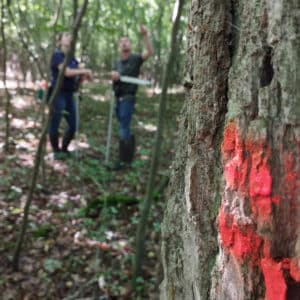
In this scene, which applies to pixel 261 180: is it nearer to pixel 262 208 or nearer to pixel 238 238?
pixel 262 208

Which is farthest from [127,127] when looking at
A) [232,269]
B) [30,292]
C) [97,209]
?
[232,269]

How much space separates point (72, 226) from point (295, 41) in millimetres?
3895

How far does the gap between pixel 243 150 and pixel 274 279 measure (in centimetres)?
34

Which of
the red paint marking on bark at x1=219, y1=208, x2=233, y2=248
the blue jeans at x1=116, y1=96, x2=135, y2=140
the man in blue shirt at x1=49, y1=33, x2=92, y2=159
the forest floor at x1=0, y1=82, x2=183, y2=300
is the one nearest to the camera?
the red paint marking on bark at x1=219, y1=208, x2=233, y2=248

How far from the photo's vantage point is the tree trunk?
3.30ft

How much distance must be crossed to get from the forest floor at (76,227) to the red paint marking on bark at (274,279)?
7.97 feet

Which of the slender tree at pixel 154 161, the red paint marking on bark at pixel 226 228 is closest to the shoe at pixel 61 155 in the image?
the slender tree at pixel 154 161

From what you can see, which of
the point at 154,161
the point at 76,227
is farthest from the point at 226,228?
the point at 76,227

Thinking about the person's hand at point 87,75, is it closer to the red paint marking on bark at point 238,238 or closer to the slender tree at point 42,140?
the slender tree at point 42,140

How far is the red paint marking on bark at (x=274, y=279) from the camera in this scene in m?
1.05

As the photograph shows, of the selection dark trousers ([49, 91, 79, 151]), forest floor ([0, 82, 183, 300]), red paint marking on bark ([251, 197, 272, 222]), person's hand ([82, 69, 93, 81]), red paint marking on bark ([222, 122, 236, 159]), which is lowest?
forest floor ([0, 82, 183, 300])

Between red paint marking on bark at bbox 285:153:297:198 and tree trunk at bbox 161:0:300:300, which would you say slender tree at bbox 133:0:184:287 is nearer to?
tree trunk at bbox 161:0:300:300

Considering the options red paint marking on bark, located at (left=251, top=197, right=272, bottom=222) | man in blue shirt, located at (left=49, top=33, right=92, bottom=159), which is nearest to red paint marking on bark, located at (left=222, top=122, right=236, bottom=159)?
red paint marking on bark, located at (left=251, top=197, right=272, bottom=222)

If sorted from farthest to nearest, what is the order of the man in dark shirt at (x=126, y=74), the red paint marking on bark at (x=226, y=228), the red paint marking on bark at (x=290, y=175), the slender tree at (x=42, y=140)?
the man in dark shirt at (x=126, y=74)
the slender tree at (x=42, y=140)
the red paint marking on bark at (x=226, y=228)
the red paint marking on bark at (x=290, y=175)
